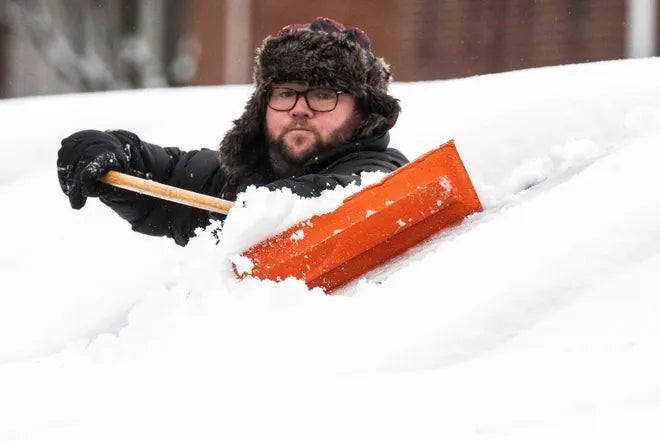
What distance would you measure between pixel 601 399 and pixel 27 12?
1074 cm

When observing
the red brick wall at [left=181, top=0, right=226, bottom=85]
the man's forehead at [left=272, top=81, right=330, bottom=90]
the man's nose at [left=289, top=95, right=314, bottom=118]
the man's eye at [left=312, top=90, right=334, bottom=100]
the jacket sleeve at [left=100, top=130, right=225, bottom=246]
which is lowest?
the red brick wall at [left=181, top=0, right=226, bottom=85]

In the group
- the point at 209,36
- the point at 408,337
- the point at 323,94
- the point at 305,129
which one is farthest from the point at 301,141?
the point at 209,36

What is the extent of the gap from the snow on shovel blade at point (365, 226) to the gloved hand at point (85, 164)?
57 centimetres

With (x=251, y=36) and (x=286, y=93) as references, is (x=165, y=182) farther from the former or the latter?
(x=251, y=36)

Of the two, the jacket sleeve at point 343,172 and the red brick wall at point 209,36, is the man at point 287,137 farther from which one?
the red brick wall at point 209,36

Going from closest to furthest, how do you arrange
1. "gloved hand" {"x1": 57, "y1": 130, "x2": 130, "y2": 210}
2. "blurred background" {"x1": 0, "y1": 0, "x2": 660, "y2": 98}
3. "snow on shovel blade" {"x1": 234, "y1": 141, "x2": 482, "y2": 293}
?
"snow on shovel blade" {"x1": 234, "y1": 141, "x2": 482, "y2": 293} → "gloved hand" {"x1": 57, "y1": 130, "x2": 130, "y2": 210} → "blurred background" {"x1": 0, "y1": 0, "x2": 660, "y2": 98}

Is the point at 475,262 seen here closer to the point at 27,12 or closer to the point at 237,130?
the point at 237,130

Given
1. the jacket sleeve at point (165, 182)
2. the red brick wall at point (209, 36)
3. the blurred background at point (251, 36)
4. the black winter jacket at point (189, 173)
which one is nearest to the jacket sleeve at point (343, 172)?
the black winter jacket at point (189, 173)

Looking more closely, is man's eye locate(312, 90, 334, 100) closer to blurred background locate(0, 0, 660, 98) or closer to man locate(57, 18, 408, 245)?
man locate(57, 18, 408, 245)

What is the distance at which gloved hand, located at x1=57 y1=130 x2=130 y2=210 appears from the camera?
2996 mm

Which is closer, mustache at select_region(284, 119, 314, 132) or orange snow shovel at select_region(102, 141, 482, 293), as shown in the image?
orange snow shovel at select_region(102, 141, 482, 293)

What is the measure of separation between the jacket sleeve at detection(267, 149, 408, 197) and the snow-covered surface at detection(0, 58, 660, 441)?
144mm

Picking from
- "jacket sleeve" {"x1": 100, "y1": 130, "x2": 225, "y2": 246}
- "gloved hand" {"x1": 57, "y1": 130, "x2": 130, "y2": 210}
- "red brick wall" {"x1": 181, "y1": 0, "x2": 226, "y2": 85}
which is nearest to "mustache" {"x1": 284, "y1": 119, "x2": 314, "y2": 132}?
"jacket sleeve" {"x1": 100, "y1": 130, "x2": 225, "y2": 246}

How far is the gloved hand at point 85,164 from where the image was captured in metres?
3.00
